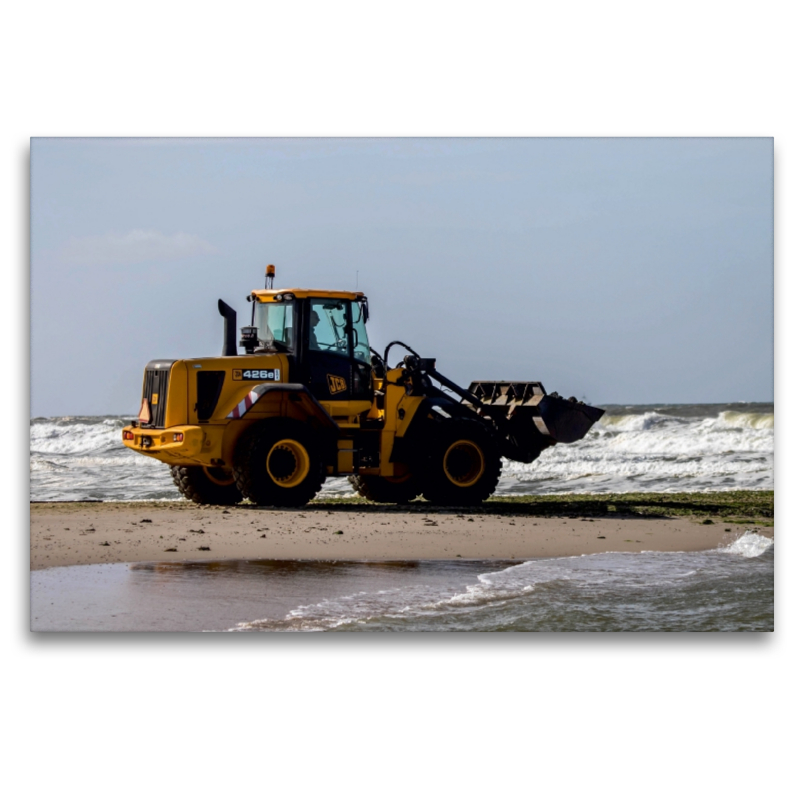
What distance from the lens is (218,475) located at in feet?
43.4

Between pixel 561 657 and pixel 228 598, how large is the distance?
7.60 ft

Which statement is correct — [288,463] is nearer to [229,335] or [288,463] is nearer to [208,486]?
[208,486]

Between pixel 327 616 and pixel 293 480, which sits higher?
pixel 293 480

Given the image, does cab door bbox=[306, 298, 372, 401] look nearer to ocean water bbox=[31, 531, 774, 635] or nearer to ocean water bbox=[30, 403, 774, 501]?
ocean water bbox=[30, 403, 774, 501]

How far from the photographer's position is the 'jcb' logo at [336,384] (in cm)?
1271

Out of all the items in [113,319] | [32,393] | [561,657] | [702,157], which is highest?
[702,157]

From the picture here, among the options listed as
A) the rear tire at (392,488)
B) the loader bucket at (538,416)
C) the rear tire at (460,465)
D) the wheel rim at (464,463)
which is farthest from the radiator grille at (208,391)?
the loader bucket at (538,416)

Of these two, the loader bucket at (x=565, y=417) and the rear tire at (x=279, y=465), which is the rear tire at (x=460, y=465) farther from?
the rear tire at (x=279, y=465)

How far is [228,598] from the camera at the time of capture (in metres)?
8.70

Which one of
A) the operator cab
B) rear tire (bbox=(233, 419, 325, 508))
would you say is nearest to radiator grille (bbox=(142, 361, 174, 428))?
rear tire (bbox=(233, 419, 325, 508))

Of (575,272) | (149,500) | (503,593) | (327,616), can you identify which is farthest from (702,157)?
(149,500)

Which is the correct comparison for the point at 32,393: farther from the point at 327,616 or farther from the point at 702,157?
the point at 702,157

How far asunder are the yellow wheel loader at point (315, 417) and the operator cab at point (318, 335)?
0.03 feet

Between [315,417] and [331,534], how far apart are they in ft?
6.55
